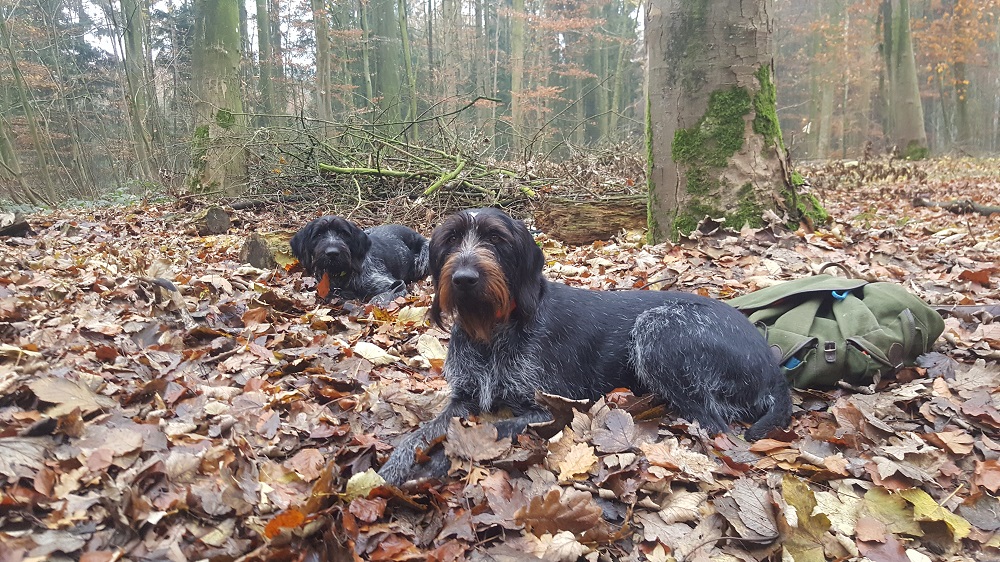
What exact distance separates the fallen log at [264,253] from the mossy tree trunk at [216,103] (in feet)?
18.7

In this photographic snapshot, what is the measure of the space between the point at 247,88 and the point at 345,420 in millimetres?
20159

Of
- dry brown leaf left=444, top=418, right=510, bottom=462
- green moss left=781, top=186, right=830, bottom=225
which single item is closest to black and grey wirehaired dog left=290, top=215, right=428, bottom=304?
dry brown leaf left=444, top=418, right=510, bottom=462

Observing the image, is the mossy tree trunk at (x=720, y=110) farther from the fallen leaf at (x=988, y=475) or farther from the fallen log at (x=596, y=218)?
the fallen leaf at (x=988, y=475)

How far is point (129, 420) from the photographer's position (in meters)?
3.27

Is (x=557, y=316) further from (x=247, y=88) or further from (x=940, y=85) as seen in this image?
(x=940, y=85)

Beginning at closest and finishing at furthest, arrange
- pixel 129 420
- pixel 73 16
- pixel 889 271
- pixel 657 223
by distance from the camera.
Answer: pixel 129 420
pixel 889 271
pixel 657 223
pixel 73 16

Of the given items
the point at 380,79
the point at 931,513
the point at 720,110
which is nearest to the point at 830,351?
the point at 931,513

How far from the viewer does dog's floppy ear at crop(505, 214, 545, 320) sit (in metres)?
3.62

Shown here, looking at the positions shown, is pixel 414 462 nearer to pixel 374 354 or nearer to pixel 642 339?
pixel 642 339

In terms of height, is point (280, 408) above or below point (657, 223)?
below

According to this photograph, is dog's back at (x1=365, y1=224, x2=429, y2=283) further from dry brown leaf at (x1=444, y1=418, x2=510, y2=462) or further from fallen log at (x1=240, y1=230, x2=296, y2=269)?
dry brown leaf at (x1=444, y1=418, x2=510, y2=462)

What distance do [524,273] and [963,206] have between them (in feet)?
33.3

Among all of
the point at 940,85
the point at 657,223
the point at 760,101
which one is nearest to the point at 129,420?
the point at 657,223

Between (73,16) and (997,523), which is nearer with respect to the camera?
(997,523)
